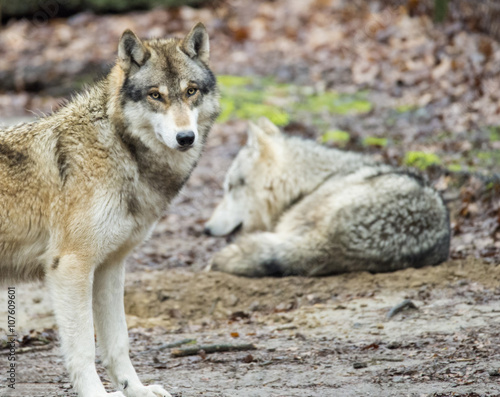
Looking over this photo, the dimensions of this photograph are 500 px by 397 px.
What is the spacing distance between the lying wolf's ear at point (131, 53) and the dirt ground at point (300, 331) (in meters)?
1.12

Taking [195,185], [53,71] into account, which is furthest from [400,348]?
[53,71]

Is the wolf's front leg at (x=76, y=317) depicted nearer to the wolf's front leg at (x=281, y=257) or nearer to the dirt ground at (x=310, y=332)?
the dirt ground at (x=310, y=332)

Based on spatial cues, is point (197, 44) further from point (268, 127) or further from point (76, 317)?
point (268, 127)

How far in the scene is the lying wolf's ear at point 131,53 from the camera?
4.50 meters

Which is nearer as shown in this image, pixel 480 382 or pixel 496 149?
pixel 480 382

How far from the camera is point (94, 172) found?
4.37 m

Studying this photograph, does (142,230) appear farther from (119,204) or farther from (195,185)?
(195,185)

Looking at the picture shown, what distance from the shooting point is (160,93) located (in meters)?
4.48

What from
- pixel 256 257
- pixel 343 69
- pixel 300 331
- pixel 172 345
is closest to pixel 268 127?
pixel 256 257

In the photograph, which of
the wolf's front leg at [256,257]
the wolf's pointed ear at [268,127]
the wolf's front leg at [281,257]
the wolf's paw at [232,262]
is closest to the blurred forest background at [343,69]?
the wolf's front leg at [281,257]

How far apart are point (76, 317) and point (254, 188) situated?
4.14m

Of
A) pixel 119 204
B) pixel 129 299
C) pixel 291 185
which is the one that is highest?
pixel 119 204

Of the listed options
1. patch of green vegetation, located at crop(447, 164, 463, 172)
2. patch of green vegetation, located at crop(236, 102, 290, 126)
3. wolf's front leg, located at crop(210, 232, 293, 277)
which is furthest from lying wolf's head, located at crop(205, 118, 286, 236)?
patch of green vegetation, located at crop(236, 102, 290, 126)

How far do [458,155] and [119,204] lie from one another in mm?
6481
